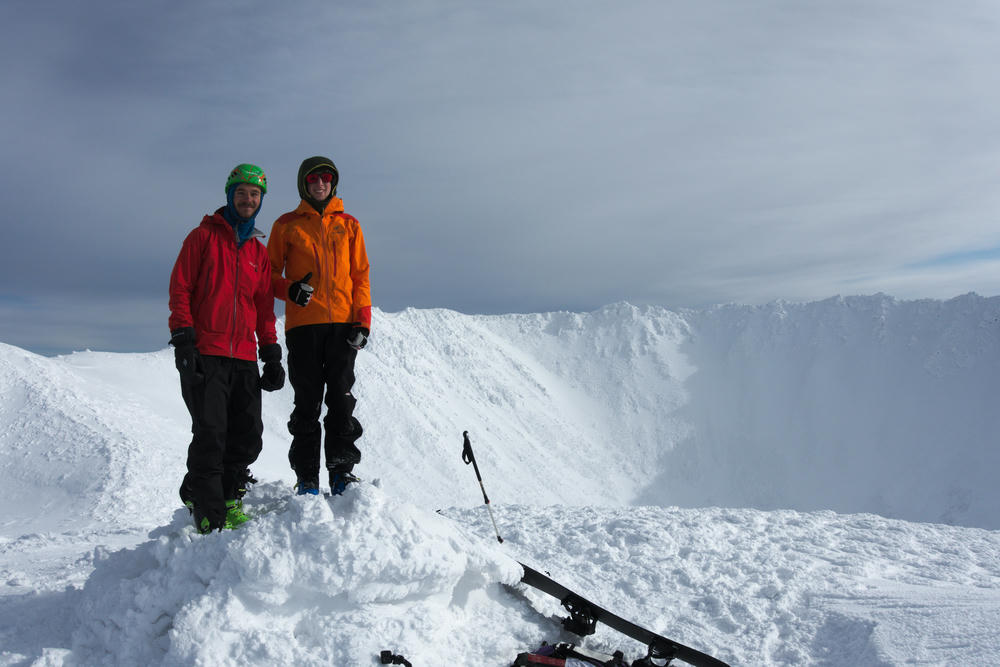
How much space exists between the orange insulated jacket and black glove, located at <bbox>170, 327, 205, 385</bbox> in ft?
2.44

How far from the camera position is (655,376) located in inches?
1428

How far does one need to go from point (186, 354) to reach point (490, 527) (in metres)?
4.70

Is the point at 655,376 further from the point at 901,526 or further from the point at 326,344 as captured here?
the point at 326,344

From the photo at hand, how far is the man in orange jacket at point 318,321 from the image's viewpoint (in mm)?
4184

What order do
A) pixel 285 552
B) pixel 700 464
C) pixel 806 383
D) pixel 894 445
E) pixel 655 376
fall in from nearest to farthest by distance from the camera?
1. pixel 285 552
2. pixel 894 445
3. pixel 700 464
4. pixel 806 383
5. pixel 655 376

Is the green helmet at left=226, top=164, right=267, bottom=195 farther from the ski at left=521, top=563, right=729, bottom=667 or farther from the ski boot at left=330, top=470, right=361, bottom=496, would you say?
the ski at left=521, top=563, right=729, bottom=667

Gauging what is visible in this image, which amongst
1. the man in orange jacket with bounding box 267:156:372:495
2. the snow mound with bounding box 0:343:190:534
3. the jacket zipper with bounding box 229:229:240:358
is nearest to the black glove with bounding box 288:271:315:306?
the man in orange jacket with bounding box 267:156:372:495

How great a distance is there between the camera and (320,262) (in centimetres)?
421

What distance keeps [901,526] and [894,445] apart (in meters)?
24.5

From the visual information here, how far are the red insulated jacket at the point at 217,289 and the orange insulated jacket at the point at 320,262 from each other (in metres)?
0.27

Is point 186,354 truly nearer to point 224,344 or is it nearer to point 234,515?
point 224,344

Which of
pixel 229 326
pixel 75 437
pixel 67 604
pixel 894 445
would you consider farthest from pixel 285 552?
pixel 894 445

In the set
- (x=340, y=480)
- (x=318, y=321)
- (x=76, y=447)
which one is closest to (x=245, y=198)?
(x=318, y=321)

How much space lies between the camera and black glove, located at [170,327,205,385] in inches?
139
